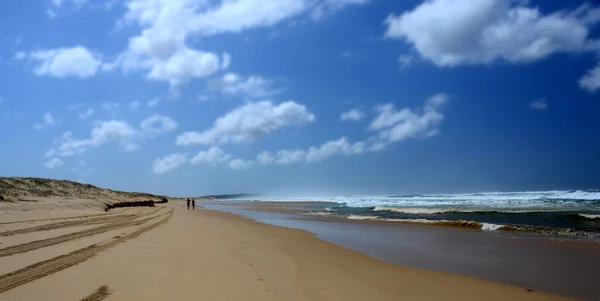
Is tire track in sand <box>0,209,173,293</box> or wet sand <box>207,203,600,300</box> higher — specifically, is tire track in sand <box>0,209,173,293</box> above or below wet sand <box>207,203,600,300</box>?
above

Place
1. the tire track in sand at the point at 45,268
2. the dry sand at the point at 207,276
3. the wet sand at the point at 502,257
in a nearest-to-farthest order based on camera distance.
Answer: the dry sand at the point at 207,276
the tire track in sand at the point at 45,268
the wet sand at the point at 502,257

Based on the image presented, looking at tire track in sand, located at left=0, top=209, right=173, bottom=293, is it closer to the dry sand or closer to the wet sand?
the dry sand

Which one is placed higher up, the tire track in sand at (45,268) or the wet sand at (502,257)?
the tire track in sand at (45,268)

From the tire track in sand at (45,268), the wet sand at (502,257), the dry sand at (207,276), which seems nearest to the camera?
the dry sand at (207,276)

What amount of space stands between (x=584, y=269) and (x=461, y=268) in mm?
2799

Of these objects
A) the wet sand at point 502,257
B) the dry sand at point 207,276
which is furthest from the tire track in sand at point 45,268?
the wet sand at point 502,257

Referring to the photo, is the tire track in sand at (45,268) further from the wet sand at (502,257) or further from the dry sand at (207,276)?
the wet sand at (502,257)

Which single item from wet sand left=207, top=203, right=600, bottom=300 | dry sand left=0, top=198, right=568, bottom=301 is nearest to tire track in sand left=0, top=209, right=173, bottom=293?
dry sand left=0, top=198, right=568, bottom=301

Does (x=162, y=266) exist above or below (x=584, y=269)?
above

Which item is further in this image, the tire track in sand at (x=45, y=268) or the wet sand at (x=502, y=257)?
the wet sand at (x=502, y=257)

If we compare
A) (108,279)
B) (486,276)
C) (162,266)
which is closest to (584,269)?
(486,276)

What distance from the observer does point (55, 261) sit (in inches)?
294

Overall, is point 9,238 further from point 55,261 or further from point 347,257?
point 347,257

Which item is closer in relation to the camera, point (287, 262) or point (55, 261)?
point (55, 261)
